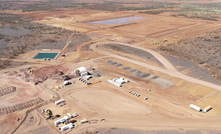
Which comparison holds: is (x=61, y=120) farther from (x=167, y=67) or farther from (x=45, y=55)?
(x=45, y=55)

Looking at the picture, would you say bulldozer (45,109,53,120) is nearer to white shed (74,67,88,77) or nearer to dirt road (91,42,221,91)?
white shed (74,67,88,77)

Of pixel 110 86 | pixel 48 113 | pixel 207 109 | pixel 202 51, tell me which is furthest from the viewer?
pixel 202 51

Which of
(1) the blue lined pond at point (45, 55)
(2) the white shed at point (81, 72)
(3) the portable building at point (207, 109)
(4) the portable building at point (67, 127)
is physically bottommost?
(4) the portable building at point (67, 127)

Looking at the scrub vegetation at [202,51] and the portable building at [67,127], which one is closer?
the portable building at [67,127]

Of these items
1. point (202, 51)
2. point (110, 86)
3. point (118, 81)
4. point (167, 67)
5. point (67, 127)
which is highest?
point (202, 51)

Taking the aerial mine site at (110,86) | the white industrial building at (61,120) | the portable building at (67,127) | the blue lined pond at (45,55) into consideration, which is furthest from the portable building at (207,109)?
the blue lined pond at (45,55)

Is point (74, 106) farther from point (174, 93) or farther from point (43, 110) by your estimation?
point (174, 93)

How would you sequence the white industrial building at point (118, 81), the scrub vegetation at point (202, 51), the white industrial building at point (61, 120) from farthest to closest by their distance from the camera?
the scrub vegetation at point (202, 51) < the white industrial building at point (118, 81) < the white industrial building at point (61, 120)

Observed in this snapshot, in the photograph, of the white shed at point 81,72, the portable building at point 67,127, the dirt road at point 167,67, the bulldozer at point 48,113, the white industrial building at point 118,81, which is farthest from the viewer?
the white shed at point 81,72

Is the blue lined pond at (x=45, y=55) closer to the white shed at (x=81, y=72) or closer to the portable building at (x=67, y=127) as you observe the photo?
the white shed at (x=81, y=72)

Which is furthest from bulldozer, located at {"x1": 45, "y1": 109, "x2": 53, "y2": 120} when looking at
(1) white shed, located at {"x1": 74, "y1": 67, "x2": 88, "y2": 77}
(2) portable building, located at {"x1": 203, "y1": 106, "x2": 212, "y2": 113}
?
(2) portable building, located at {"x1": 203, "y1": 106, "x2": 212, "y2": 113}

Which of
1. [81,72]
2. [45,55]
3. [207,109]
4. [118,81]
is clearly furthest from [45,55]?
[207,109]
